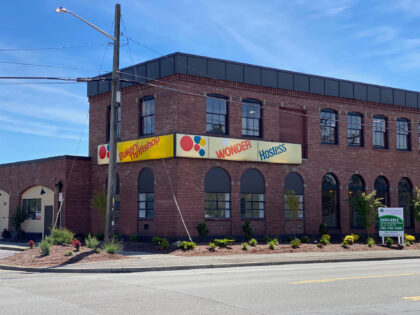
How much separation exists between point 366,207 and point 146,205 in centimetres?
1296

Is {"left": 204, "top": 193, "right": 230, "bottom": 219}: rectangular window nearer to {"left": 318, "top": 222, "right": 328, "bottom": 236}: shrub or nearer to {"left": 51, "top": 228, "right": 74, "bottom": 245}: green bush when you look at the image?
{"left": 318, "top": 222, "right": 328, "bottom": 236}: shrub

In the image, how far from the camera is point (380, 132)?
35.8 meters

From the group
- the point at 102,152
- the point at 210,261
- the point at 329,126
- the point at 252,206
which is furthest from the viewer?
the point at 329,126

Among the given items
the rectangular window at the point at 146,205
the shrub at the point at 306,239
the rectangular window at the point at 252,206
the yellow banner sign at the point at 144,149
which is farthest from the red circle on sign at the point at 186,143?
the shrub at the point at 306,239

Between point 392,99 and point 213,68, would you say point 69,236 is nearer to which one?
point 213,68

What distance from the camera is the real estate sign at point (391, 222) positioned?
96.8 ft

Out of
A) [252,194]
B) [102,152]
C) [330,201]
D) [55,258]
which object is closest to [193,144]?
[252,194]

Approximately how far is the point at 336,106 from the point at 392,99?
5113 millimetres

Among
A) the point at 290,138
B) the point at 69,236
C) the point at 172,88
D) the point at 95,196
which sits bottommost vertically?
the point at 69,236

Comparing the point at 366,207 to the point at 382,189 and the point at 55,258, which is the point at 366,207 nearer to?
the point at 382,189

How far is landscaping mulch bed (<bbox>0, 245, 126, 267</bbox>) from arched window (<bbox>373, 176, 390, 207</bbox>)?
20.2 metres

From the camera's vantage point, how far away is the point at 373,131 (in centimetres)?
3534

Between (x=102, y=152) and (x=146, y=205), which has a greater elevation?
(x=102, y=152)

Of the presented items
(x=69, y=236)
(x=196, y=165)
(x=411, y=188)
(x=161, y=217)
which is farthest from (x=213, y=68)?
(x=411, y=188)
